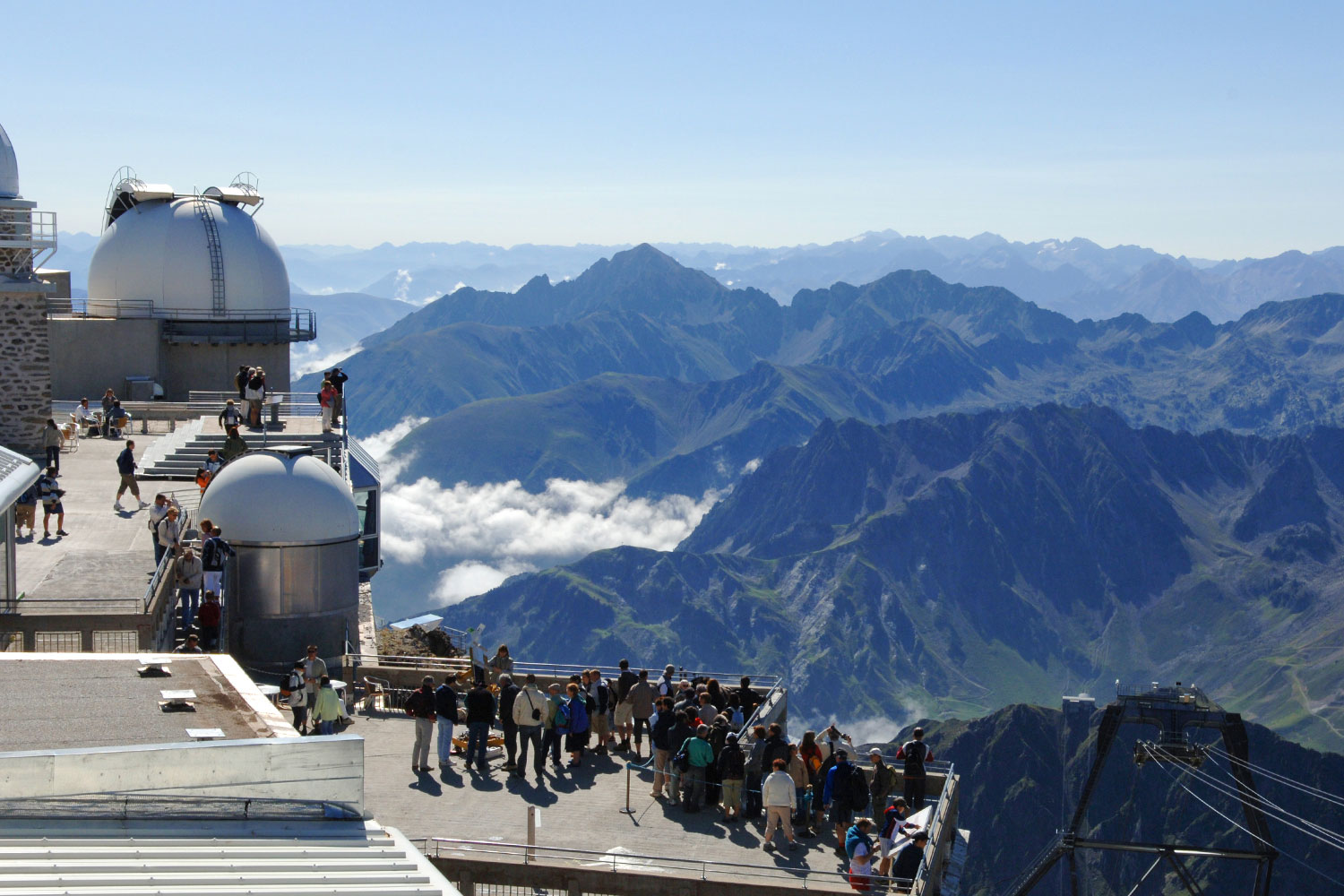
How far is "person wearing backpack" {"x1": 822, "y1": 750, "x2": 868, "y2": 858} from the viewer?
18859 millimetres

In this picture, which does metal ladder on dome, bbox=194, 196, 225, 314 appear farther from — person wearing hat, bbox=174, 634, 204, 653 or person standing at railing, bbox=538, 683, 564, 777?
person standing at railing, bbox=538, 683, 564, 777

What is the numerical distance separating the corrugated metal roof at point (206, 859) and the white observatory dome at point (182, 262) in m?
44.5

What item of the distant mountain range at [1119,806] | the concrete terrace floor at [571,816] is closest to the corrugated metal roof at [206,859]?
the concrete terrace floor at [571,816]

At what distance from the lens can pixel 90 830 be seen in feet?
41.4

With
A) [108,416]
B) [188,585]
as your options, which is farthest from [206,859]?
[108,416]

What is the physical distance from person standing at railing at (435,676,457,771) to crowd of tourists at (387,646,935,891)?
2 cm

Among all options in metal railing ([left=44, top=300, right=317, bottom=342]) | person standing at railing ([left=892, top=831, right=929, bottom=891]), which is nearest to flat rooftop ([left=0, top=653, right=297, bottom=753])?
person standing at railing ([left=892, top=831, right=929, bottom=891])

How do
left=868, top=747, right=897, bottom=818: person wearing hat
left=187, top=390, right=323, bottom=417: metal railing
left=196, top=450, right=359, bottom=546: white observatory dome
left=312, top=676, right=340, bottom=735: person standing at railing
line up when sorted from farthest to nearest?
left=187, top=390, right=323, bottom=417: metal railing → left=196, top=450, right=359, bottom=546: white observatory dome → left=312, top=676, right=340, bottom=735: person standing at railing → left=868, top=747, right=897, bottom=818: person wearing hat

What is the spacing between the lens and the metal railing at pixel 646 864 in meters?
17.7

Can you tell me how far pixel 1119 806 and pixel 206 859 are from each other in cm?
18262

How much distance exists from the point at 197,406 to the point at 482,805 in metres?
31.4

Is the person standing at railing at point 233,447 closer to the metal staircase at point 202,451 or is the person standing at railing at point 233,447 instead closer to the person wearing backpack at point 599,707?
the metal staircase at point 202,451

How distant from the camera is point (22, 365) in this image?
1444 inches

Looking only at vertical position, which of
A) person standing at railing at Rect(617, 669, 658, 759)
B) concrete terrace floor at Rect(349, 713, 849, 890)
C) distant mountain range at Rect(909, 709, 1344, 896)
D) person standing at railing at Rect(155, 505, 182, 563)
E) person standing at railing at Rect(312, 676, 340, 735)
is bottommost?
distant mountain range at Rect(909, 709, 1344, 896)
